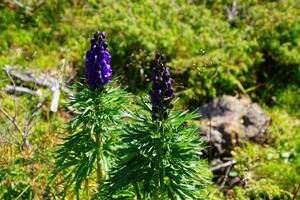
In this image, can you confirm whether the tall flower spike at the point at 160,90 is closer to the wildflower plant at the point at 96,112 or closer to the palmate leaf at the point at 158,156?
the palmate leaf at the point at 158,156

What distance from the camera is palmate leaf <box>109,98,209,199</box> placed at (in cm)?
273

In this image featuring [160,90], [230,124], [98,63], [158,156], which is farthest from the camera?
[230,124]

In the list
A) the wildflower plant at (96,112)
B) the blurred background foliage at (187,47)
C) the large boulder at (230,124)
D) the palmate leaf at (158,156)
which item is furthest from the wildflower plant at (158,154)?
the blurred background foliage at (187,47)

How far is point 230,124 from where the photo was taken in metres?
5.50

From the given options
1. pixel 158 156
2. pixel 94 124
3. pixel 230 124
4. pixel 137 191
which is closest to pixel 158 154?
pixel 158 156

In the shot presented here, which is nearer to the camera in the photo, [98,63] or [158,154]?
[158,154]

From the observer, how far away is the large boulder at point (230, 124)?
5.39 metres

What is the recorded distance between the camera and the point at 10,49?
6.79 meters

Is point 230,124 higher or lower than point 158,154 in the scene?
higher

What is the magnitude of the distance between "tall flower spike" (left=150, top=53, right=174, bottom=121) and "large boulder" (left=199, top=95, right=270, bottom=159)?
8.03 ft

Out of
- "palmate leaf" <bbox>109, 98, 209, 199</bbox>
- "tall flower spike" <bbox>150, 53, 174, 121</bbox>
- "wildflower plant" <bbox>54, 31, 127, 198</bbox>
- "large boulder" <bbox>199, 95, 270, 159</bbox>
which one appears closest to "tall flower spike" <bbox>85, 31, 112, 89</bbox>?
"wildflower plant" <bbox>54, 31, 127, 198</bbox>

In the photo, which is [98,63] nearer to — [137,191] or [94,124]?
[94,124]

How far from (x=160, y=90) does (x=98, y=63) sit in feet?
2.32

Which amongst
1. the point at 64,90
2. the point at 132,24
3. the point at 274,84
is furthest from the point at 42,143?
the point at 274,84
